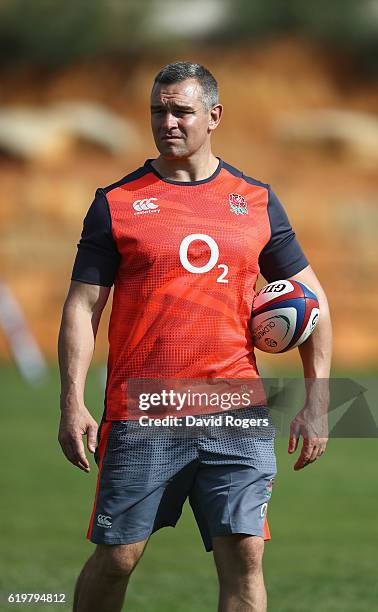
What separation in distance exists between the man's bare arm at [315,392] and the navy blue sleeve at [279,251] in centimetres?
6

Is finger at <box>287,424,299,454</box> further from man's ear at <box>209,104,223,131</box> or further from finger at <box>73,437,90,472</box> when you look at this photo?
man's ear at <box>209,104,223,131</box>

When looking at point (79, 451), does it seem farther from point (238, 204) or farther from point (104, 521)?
point (238, 204)

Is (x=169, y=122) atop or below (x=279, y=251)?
atop

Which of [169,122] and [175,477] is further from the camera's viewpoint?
[169,122]

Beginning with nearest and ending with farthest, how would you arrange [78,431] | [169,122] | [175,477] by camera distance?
[78,431], [175,477], [169,122]

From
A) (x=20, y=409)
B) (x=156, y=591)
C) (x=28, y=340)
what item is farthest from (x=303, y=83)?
(x=156, y=591)

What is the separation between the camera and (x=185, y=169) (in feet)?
18.0

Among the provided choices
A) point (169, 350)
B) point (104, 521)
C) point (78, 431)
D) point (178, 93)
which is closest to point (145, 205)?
point (178, 93)

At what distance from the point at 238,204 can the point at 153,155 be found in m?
29.9

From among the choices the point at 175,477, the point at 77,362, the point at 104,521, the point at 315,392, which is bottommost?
the point at 104,521

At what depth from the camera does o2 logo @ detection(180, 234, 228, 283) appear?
528 cm

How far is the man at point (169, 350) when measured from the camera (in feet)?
17.1

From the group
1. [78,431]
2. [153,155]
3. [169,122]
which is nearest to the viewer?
[78,431]

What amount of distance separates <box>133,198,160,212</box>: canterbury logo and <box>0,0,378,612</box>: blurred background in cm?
295
